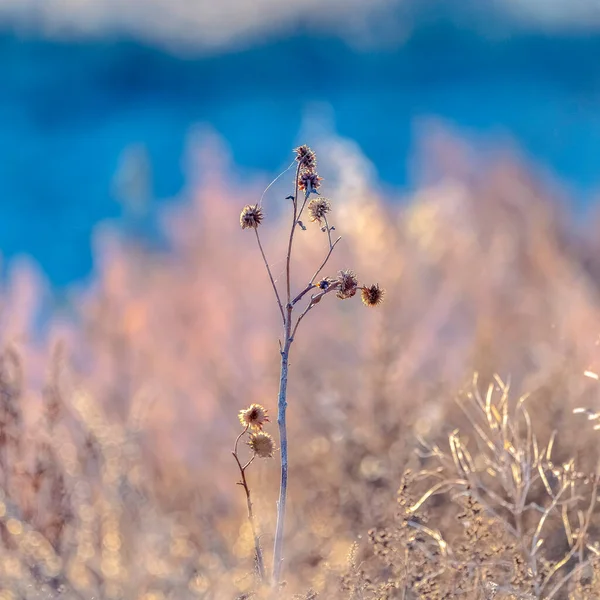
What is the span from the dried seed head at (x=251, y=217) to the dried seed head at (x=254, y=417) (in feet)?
1.66

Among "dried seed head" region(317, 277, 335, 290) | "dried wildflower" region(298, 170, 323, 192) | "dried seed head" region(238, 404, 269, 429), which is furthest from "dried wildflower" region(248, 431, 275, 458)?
"dried wildflower" region(298, 170, 323, 192)

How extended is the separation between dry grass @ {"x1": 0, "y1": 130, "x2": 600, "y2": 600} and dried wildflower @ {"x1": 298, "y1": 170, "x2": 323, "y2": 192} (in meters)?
1.10

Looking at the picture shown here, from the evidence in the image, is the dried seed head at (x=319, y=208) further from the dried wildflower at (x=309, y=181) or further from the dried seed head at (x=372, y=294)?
the dried seed head at (x=372, y=294)

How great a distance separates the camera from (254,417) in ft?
9.18

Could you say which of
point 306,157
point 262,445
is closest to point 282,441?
point 262,445

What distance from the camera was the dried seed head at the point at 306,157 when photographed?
282 cm

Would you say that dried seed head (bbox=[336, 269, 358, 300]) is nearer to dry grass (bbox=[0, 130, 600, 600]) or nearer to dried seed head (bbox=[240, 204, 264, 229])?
dried seed head (bbox=[240, 204, 264, 229])

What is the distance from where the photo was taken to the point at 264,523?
444cm

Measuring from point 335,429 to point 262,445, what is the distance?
3.57 metres

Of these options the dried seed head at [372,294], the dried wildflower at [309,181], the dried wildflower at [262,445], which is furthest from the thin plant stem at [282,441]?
the dried wildflower at [309,181]

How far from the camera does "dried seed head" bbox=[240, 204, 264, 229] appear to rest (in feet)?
9.19

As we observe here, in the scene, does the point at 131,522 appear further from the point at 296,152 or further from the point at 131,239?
the point at 131,239

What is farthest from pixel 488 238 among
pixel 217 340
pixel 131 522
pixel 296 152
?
Result: pixel 296 152

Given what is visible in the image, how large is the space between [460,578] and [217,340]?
6.88 meters
